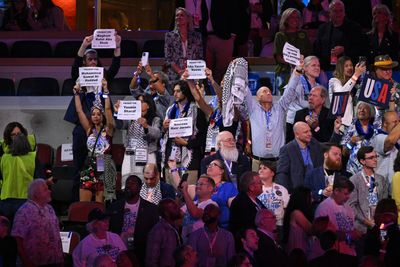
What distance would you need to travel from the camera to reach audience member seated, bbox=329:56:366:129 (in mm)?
15219

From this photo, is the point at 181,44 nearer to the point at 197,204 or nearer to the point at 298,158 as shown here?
the point at 298,158

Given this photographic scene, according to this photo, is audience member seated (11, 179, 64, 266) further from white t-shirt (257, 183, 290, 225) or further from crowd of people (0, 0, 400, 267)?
white t-shirt (257, 183, 290, 225)

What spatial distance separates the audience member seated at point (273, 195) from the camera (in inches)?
535

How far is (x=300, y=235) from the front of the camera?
42.9 ft

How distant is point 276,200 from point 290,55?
238cm

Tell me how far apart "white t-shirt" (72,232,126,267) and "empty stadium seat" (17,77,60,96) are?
19.6 feet

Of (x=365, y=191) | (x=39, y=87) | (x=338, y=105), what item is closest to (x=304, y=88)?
(x=338, y=105)

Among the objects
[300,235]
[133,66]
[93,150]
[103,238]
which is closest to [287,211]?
[300,235]

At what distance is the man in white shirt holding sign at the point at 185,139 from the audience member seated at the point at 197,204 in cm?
173

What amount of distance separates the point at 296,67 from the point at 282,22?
133 centimetres

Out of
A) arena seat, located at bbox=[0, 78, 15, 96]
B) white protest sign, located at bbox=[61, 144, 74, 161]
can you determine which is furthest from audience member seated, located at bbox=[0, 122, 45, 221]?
arena seat, located at bbox=[0, 78, 15, 96]

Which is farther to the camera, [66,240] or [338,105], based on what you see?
[338,105]

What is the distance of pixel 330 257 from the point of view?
12305 millimetres

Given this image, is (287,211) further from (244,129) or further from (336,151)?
(244,129)
